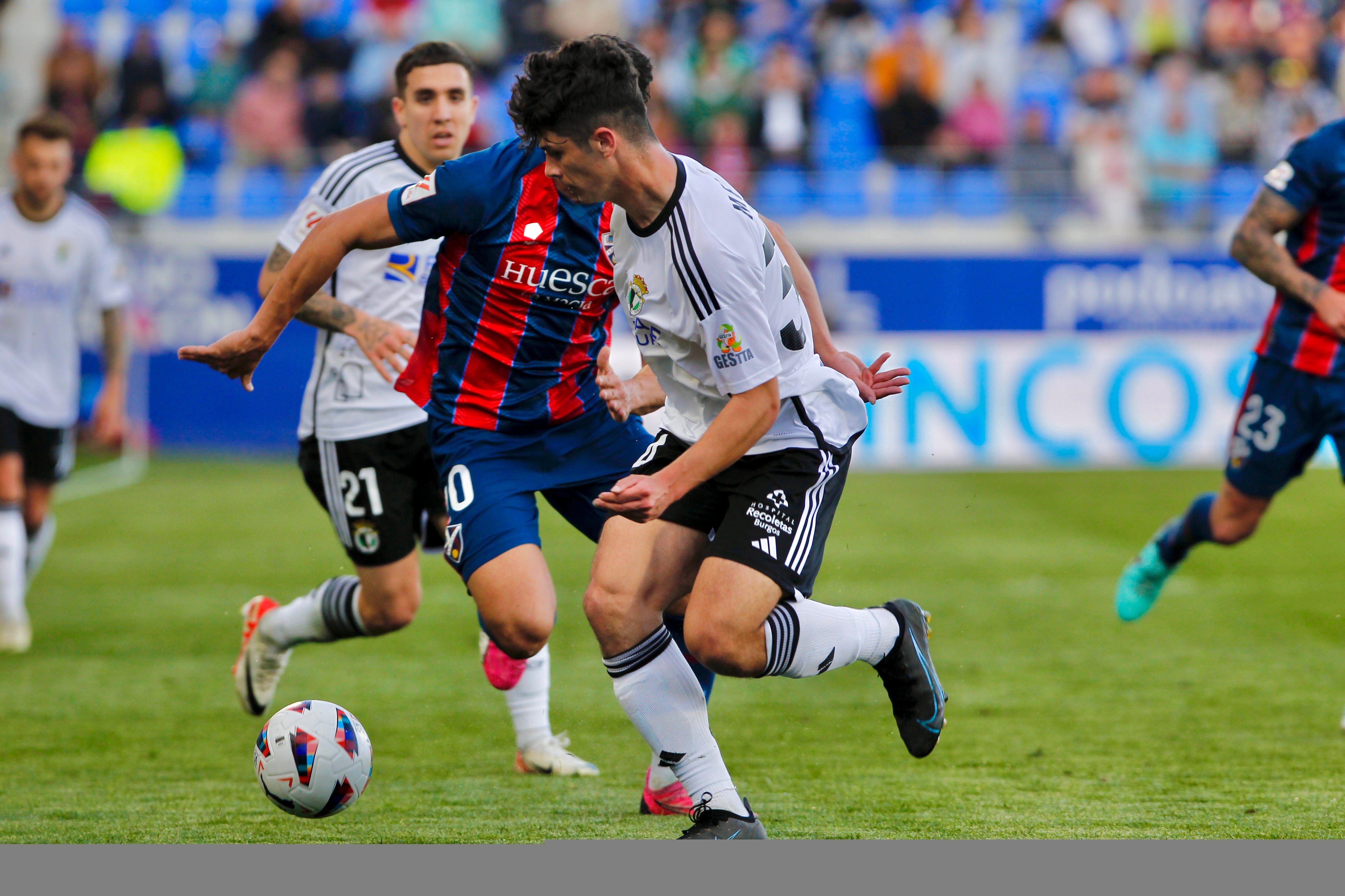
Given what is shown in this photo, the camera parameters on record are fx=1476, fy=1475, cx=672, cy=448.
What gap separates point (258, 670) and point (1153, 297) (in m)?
10.6

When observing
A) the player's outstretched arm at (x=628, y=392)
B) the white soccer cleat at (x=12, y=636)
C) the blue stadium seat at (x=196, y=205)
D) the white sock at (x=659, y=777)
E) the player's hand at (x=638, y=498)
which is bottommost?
the white soccer cleat at (x=12, y=636)

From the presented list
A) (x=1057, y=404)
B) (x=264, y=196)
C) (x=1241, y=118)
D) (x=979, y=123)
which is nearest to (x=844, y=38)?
(x=979, y=123)

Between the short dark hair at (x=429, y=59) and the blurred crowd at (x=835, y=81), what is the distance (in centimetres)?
976

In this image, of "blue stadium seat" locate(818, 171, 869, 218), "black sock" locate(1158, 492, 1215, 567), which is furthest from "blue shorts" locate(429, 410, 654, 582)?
"blue stadium seat" locate(818, 171, 869, 218)

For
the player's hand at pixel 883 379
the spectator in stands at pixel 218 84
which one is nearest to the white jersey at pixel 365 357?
the player's hand at pixel 883 379

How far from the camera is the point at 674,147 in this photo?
53.0 ft

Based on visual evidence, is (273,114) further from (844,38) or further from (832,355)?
(832,355)

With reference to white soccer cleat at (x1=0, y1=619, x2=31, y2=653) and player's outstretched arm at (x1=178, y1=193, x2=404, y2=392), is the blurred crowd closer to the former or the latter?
white soccer cleat at (x1=0, y1=619, x2=31, y2=653)

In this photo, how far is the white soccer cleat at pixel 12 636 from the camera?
700cm

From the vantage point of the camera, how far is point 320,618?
549 centimetres

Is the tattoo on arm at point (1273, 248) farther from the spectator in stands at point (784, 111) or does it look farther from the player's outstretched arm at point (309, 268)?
the spectator in stands at point (784, 111)

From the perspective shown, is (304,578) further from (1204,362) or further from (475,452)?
(1204,362)

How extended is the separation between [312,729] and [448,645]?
3053mm

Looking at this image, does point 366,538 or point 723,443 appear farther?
point 366,538
